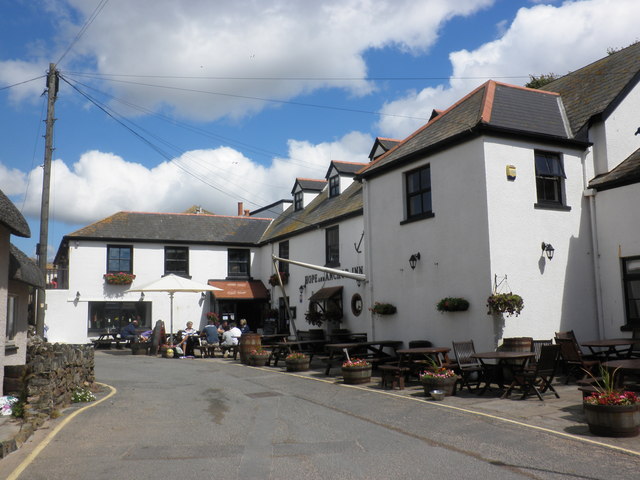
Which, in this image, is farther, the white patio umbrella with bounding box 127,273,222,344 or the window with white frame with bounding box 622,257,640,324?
the white patio umbrella with bounding box 127,273,222,344

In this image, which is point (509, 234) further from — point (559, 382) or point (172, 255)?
point (172, 255)

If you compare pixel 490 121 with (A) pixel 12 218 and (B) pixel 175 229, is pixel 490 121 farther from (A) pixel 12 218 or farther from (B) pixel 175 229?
(B) pixel 175 229

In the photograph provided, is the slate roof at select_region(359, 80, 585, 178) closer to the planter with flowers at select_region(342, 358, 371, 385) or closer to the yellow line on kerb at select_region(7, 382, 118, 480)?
the planter with flowers at select_region(342, 358, 371, 385)

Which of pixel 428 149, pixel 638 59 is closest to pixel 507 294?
pixel 428 149

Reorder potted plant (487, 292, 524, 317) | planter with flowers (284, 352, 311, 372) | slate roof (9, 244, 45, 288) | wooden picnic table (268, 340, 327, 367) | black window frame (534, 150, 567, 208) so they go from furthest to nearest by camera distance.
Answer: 1. wooden picnic table (268, 340, 327, 367)
2. planter with flowers (284, 352, 311, 372)
3. black window frame (534, 150, 567, 208)
4. potted plant (487, 292, 524, 317)
5. slate roof (9, 244, 45, 288)

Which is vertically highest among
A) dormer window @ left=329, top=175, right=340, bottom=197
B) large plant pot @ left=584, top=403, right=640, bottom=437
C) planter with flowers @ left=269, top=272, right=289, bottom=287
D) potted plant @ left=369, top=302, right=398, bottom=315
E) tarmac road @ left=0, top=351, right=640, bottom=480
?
dormer window @ left=329, top=175, right=340, bottom=197

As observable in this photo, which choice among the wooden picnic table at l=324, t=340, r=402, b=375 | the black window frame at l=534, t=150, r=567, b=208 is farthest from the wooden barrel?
the black window frame at l=534, t=150, r=567, b=208

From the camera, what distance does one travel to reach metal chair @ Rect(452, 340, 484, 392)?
1182 cm

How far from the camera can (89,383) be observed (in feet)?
42.7

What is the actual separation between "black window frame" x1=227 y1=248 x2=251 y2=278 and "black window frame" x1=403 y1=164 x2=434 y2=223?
1644 cm

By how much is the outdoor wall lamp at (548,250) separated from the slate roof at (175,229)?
19555mm

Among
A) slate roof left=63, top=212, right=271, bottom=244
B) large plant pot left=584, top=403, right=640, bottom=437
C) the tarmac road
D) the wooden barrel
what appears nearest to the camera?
the tarmac road

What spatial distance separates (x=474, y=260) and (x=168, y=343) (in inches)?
563

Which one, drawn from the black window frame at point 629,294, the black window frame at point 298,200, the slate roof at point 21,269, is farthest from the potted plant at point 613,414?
the black window frame at point 298,200
